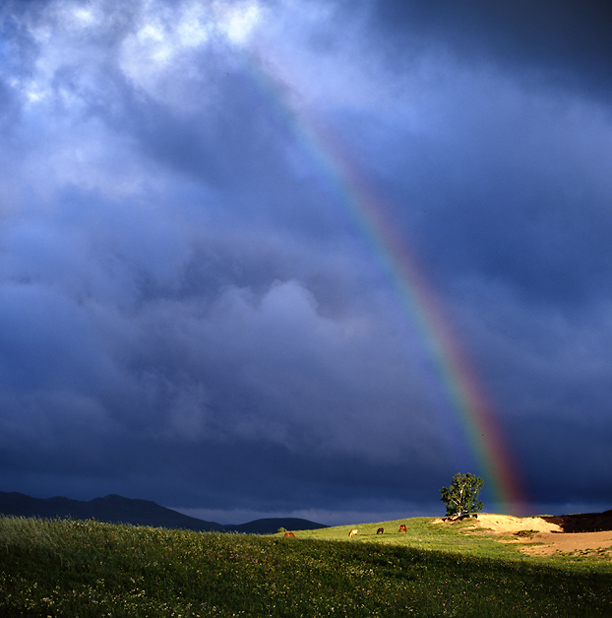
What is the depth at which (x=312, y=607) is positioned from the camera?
19312mm

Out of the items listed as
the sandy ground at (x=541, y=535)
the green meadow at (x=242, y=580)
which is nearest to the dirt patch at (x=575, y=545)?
the sandy ground at (x=541, y=535)

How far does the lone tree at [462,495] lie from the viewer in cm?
8269

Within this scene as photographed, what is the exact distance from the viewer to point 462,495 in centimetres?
8381

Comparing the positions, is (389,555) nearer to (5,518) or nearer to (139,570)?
(139,570)

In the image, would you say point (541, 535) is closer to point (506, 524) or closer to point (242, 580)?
point (506, 524)

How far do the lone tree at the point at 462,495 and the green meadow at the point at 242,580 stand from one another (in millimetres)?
55402

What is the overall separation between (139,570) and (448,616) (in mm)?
12478

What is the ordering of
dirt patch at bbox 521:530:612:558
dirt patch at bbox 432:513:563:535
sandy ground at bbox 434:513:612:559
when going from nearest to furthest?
dirt patch at bbox 521:530:612:558 < sandy ground at bbox 434:513:612:559 < dirt patch at bbox 432:513:563:535

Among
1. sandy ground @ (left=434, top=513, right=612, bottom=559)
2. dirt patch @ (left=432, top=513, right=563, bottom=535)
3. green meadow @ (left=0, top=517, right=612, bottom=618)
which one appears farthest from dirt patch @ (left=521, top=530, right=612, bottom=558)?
green meadow @ (left=0, top=517, right=612, bottom=618)

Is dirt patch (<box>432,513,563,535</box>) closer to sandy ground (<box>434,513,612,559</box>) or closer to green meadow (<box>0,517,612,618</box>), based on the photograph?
sandy ground (<box>434,513,612,559</box>)

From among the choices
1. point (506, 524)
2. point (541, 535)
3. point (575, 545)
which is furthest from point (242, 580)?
point (506, 524)

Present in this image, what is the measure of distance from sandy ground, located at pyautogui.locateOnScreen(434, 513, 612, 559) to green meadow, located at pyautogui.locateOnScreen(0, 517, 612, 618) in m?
20.4

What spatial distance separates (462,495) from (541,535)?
987 inches

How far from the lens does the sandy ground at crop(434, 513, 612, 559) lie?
4691 centimetres
